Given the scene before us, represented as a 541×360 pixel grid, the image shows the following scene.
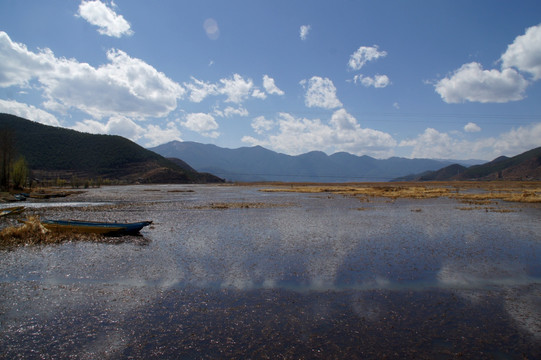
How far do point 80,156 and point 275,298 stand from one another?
17459cm

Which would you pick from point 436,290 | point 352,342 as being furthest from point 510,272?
point 352,342

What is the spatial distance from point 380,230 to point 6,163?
8429cm

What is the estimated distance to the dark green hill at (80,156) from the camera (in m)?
142

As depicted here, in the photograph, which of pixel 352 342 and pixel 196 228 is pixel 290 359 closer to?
pixel 352 342

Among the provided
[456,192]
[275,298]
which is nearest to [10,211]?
[275,298]

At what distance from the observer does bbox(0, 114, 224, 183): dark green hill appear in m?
142

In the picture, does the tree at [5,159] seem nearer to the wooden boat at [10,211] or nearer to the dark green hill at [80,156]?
the wooden boat at [10,211]

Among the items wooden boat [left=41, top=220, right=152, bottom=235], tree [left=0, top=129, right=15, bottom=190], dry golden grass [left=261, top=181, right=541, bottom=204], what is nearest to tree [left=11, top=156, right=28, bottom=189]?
tree [left=0, top=129, right=15, bottom=190]

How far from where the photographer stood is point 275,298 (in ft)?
37.8

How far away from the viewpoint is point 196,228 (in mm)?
27203

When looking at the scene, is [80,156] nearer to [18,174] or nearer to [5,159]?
[18,174]

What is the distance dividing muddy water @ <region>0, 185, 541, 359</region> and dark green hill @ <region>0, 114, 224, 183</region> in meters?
143

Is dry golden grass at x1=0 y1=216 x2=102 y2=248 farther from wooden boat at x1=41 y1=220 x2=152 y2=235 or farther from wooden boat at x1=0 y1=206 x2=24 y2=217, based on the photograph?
wooden boat at x1=0 y1=206 x2=24 y2=217

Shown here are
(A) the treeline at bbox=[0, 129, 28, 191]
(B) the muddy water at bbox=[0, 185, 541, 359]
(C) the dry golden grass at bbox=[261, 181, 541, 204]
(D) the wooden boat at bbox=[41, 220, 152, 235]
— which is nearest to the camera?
(B) the muddy water at bbox=[0, 185, 541, 359]
